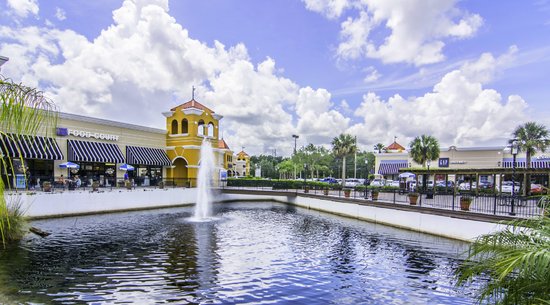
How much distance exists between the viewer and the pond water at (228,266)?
9.13 m

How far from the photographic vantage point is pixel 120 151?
34219 mm

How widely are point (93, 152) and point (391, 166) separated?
4380cm

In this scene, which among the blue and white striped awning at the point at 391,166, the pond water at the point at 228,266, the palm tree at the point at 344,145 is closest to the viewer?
the pond water at the point at 228,266

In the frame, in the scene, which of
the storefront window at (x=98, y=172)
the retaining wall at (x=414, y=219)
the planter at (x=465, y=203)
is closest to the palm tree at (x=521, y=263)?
the retaining wall at (x=414, y=219)

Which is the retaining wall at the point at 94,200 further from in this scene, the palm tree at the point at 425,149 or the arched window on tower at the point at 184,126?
the palm tree at the point at 425,149

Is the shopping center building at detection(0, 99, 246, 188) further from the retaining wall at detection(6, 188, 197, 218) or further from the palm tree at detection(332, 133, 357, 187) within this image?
the palm tree at detection(332, 133, 357, 187)

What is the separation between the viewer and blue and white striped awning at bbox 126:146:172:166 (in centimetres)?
3491

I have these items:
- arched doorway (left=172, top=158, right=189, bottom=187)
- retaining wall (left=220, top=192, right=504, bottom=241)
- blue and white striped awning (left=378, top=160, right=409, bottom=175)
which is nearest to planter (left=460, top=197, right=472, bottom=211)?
retaining wall (left=220, top=192, right=504, bottom=241)

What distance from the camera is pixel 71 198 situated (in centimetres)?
2362

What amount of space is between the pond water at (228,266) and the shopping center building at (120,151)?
10639 millimetres

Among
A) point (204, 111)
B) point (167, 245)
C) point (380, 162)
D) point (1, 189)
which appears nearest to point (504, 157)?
point (380, 162)

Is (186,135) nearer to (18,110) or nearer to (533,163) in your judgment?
(18,110)

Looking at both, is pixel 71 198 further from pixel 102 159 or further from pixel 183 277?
pixel 183 277

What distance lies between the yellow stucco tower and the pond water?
19496mm
